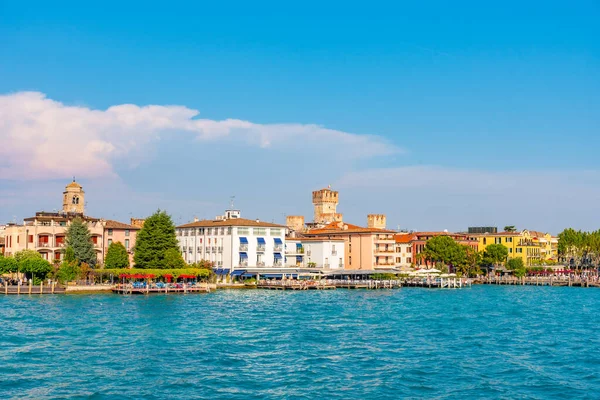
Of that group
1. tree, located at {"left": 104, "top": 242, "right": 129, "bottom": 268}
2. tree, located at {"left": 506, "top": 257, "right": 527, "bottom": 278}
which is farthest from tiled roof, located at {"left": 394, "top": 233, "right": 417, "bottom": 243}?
tree, located at {"left": 104, "top": 242, "right": 129, "bottom": 268}

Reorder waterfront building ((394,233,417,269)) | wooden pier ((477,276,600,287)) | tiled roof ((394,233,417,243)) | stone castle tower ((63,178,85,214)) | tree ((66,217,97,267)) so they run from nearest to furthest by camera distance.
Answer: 1. tree ((66,217,97,267))
2. stone castle tower ((63,178,85,214))
3. wooden pier ((477,276,600,287))
4. waterfront building ((394,233,417,269))
5. tiled roof ((394,233,417,243))

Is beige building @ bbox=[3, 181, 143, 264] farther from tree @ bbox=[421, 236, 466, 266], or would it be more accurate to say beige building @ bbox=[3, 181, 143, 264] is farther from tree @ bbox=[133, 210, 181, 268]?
tree @ bbox=[421, 236, 466, 266]

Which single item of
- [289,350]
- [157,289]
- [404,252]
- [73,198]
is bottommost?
[289,350]

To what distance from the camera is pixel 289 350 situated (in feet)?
141

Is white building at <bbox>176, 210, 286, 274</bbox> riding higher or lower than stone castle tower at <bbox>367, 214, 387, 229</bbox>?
lower

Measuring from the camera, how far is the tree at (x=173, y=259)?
8969cm

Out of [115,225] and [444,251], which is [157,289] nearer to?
[115,225]

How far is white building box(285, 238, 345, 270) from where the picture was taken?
359 feet

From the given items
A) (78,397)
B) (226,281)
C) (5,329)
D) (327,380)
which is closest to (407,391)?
(327,380)

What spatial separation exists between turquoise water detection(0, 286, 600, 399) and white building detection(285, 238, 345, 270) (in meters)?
37.2

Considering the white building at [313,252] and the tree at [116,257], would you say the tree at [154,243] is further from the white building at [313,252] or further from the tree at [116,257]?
the white building at [313,252]

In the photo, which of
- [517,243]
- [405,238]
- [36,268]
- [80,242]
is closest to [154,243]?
[80,242]

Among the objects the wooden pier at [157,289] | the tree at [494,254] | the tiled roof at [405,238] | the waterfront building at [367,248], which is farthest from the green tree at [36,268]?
the tree at [494,254]

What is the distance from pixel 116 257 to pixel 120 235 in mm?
7078
